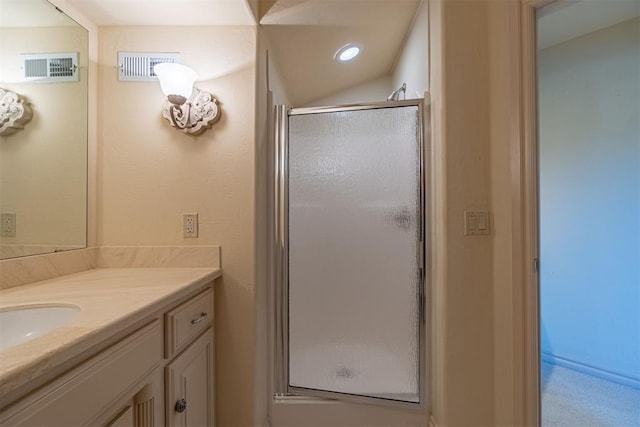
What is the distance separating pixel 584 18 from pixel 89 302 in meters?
3.09

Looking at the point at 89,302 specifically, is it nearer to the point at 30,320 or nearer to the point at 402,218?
the point at 30,320

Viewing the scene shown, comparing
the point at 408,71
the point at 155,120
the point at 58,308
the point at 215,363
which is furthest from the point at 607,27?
the point at 58,308

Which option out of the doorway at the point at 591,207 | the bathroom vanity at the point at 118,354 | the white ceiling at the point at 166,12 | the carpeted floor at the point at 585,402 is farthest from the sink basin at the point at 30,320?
the doorway at the point at 591,207

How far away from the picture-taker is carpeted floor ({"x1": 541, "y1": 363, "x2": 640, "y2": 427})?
1.63 m

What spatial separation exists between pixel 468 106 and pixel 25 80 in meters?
1.83

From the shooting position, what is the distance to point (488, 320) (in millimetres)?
1298

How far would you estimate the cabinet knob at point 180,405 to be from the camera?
3.27 ft

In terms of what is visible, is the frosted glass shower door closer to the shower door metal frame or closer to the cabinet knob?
the shower door metal frame

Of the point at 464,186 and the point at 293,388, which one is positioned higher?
the point at 464,186

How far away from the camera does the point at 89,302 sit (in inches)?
33.1

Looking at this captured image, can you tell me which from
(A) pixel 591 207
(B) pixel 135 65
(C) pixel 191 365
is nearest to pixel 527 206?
(A) pixel 591 207

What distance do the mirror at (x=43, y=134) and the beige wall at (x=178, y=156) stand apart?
10 centimetres

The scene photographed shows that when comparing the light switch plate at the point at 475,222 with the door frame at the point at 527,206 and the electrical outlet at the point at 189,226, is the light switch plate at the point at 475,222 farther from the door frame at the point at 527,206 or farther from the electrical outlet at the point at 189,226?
the electrical outlet at the point at 189,226

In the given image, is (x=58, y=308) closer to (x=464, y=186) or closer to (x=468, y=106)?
(x=464, y=186)
